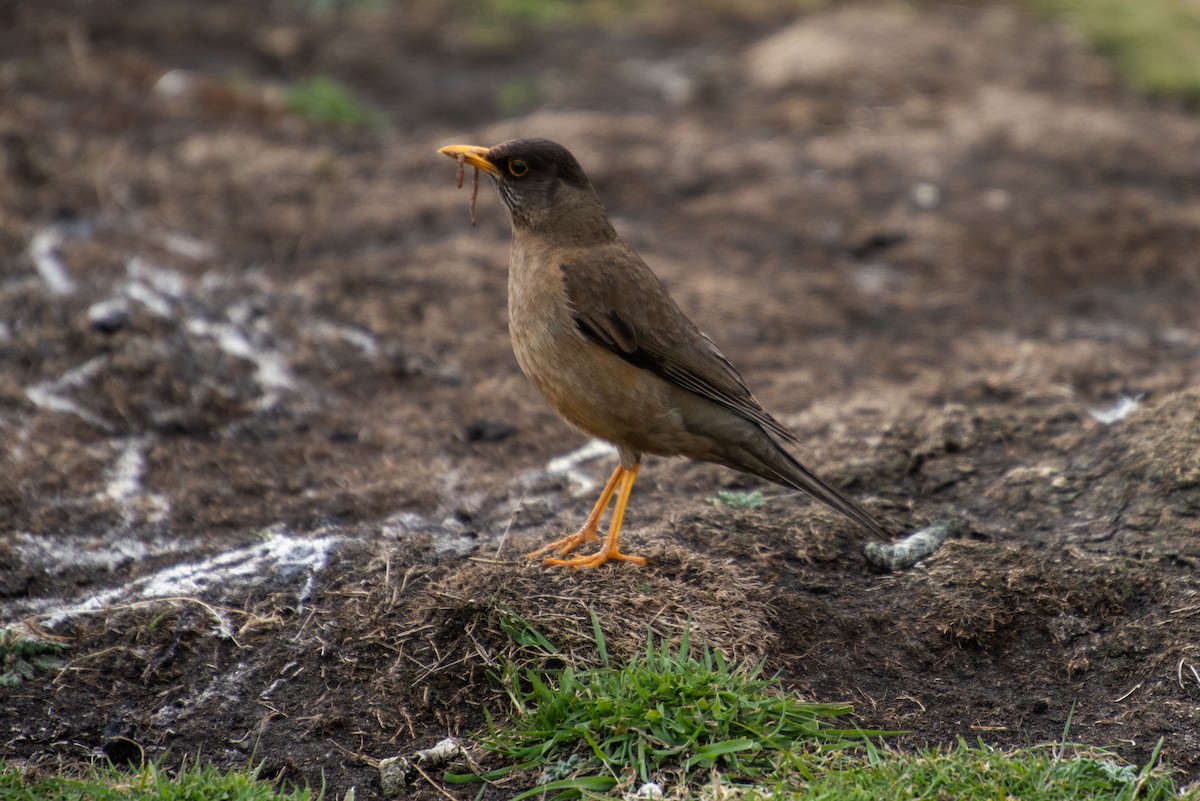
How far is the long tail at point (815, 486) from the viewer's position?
18.4 feet

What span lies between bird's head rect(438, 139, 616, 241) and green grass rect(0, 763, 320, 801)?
312 cm

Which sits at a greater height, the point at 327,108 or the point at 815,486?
the point at 327,108

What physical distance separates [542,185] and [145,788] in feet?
11.4

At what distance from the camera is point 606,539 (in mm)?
5719

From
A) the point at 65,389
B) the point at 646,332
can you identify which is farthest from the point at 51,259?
the point at 646,332

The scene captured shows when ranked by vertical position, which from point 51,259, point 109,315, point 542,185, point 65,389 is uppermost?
point 542,185

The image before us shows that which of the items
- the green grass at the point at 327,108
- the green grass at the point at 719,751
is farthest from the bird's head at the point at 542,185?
the green grass at the point at 327,108

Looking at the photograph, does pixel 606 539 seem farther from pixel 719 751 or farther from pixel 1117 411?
pixel 1117 411

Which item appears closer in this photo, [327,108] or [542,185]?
[542,185]

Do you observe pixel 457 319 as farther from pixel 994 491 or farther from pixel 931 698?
pixel 931 698

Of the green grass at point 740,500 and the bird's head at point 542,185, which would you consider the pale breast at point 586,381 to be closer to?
the bird's head at point 542,185

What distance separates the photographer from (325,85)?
12680mm

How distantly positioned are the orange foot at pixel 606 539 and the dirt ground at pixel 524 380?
0.17 metres

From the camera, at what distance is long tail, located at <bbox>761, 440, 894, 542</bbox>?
5.61m
